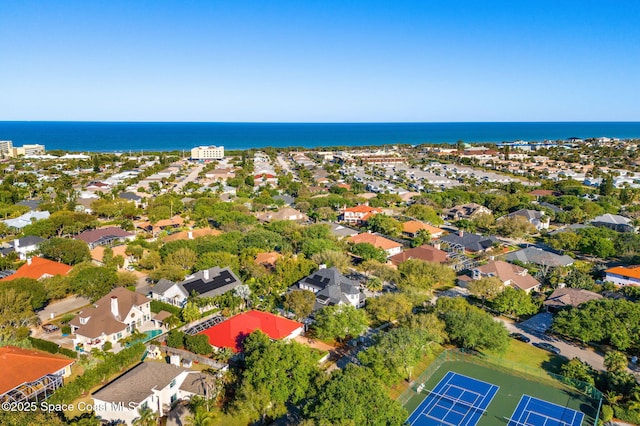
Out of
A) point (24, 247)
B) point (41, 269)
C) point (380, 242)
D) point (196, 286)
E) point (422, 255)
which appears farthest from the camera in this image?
point (380, 242)

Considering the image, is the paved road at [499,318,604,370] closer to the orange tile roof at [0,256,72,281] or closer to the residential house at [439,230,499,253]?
the residential house at [439,230,499,253]

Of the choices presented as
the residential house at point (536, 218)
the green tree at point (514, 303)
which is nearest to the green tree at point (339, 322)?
the green tree at point (514, 303)

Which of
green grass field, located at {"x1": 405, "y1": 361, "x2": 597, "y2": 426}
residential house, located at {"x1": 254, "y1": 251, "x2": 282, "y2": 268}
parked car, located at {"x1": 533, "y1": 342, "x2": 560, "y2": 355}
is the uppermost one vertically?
residential house, located at {"x1": 254, "y1": 251, "x2": 282, "y2": 268}

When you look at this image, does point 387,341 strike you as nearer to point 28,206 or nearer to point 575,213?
point 575,213

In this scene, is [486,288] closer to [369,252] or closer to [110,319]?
[369,252]

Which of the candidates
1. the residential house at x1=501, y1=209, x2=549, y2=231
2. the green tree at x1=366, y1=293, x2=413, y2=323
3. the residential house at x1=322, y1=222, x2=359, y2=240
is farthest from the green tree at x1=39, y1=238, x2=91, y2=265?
the residential house at x1=501, y1=209, x2=549, y2=231

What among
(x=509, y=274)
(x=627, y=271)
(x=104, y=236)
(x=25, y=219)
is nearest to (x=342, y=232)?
(x=509, y=274)

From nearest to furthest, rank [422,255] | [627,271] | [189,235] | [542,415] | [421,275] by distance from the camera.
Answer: [542,415]
[421,275]
[627,271]
[422,255]
[189,235]

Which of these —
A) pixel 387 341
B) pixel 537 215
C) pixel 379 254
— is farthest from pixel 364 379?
pixel 537 215
